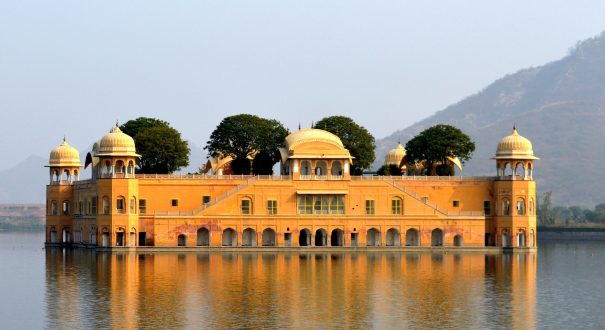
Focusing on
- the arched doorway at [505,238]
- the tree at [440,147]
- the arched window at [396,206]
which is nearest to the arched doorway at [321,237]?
the arched window at [396,206]

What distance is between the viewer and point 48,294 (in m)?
54.3

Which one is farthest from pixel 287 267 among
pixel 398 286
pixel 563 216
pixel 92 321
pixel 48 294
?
pixel 563 216

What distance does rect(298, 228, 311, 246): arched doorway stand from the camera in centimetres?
9094

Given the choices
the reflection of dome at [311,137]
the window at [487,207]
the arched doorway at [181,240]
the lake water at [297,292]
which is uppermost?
the reflection of dome at [311,137]

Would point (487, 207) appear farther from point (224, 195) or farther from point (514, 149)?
point (224, 195)

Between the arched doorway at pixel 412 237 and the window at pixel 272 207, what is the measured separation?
35.4 feet

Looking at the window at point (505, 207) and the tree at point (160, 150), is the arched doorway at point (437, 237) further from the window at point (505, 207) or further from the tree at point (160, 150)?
the tree at point (160, 150)

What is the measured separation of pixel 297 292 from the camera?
54375mm

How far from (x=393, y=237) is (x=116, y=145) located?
23094 millimetres

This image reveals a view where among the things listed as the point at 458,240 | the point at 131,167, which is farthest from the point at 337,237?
the point at 131,167

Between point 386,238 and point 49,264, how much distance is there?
1135 inches

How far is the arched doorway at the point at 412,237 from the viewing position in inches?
3647

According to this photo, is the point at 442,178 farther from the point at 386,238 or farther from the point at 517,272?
the point at 517,272

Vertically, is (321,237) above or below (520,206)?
below
